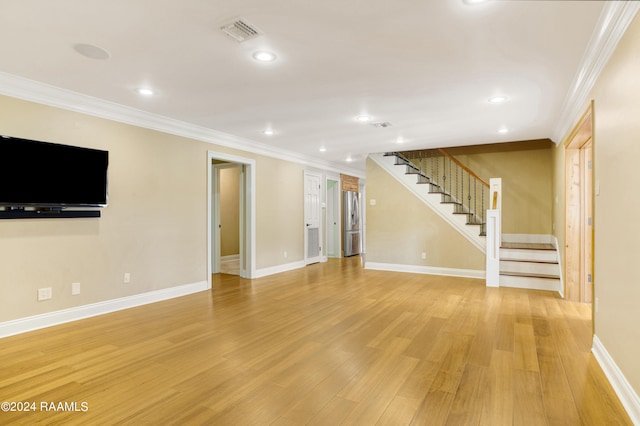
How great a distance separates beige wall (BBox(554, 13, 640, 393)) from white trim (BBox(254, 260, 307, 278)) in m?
5.20

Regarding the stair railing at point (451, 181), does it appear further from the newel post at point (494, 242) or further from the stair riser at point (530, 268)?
the stair riser at point (530, 268)

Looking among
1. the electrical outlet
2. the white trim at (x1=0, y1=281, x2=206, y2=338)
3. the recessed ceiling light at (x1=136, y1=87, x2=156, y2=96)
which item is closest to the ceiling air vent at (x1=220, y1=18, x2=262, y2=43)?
the recessed ceiling light at (x1=136, y1=87, x2=156, y2=96)

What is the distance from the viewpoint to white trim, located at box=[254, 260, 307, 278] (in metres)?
6.65

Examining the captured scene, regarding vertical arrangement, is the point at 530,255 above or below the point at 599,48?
below

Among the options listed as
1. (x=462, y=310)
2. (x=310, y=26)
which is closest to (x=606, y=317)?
(x=462, y=310)

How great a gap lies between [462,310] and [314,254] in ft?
14.8

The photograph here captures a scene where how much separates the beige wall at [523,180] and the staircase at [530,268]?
1.20 m

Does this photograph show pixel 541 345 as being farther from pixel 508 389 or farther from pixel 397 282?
pixel 397 282

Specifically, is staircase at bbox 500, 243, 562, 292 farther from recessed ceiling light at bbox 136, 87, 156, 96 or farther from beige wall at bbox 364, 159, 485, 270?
recessed ceiling light at bbox 136, 87, 156, 96

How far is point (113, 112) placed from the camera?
4.23 meters

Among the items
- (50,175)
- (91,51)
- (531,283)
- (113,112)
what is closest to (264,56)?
(91,51)

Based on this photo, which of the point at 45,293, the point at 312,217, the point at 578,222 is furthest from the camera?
the point at 312,217

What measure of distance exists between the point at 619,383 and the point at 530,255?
4157 mm

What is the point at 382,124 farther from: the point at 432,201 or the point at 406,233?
the point at 406,233
